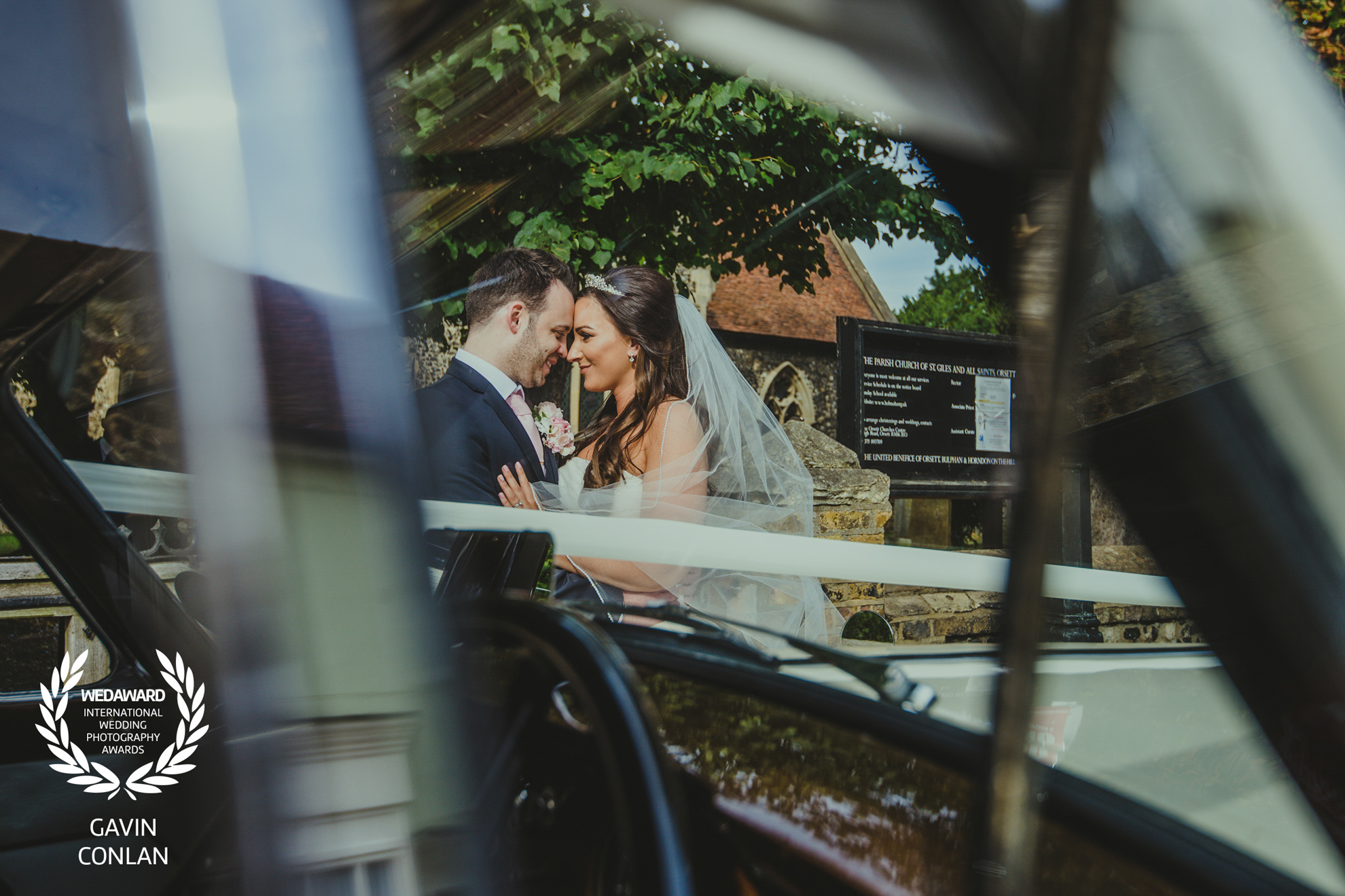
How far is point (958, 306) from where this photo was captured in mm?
825

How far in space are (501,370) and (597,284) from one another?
154 millimetres

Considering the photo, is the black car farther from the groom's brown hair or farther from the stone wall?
the stone wall

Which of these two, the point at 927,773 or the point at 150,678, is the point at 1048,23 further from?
the point at 150,678

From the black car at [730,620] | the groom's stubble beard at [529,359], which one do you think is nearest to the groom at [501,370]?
the groom's stubble beard at [529,359]

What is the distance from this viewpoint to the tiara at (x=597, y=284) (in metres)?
1.01

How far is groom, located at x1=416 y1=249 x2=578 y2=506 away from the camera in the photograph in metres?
0.85

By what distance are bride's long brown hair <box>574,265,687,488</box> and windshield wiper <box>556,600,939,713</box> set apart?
0.90 feet

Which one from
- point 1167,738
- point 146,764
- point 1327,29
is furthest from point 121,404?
point 1327,29

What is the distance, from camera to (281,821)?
610mm

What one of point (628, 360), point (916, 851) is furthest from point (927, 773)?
point (628, 360)

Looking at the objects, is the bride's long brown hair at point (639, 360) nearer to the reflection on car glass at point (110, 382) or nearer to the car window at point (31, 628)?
the reflection on car glass at point (110, 382)

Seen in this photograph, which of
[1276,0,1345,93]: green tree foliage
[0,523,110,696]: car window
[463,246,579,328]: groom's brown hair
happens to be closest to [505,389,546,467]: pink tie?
A: [463,246,579,328]: groom's brown hair

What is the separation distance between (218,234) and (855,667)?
607mm

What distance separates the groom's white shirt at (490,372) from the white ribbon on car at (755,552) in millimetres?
170
